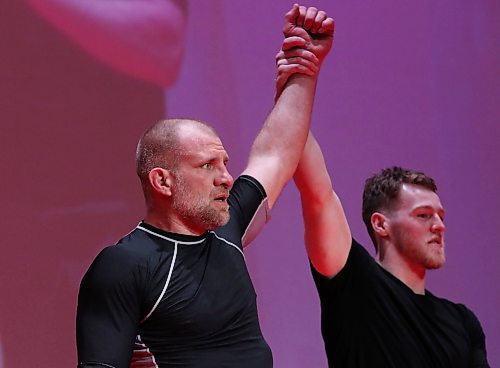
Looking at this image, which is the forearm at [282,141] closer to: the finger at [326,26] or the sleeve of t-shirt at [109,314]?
the finger at [326,26]

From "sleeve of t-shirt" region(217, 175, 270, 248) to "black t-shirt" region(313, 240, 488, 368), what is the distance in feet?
1.41

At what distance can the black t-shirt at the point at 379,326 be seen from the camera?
2338mm

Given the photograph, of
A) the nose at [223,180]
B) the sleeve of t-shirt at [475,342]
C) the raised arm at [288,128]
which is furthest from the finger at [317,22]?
the sleeve of t-shirt at [475,342]

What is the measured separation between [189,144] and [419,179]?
1089 millimetres

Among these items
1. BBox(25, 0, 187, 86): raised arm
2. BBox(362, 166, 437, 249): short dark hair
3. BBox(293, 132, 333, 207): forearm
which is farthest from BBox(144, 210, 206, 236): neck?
BBox(362, 166, 437, 249): short dark hair

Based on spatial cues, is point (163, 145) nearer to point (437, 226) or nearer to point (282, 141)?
point (282, 141)

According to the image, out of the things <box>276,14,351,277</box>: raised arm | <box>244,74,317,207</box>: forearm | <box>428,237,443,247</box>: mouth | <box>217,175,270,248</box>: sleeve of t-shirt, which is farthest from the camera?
Result: <box>428,237,443,247</box>: mouth

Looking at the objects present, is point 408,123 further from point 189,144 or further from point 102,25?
point 189,144

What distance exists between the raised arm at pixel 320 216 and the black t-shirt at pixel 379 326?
5 centimetres

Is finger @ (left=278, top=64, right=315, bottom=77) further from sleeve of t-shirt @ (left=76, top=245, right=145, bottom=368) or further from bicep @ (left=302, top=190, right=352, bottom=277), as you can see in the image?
sleeve of t-shirt @ (left=76, top=245, right=145, bottom=368)

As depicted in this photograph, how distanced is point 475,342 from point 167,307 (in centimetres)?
117

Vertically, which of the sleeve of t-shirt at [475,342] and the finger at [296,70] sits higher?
the finger at [296,70]

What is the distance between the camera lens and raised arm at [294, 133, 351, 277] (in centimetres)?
227

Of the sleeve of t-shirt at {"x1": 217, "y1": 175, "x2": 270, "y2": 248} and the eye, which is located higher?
the eye
